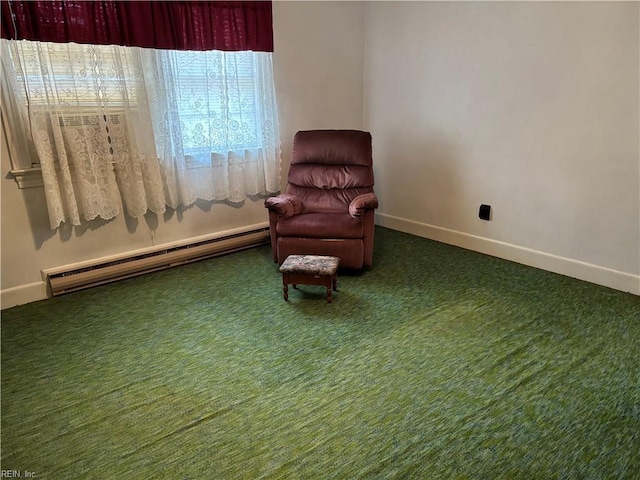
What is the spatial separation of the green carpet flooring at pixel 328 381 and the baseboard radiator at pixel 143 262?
9 centimetres

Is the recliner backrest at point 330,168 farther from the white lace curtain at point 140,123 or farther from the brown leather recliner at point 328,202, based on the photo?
the white lace curtain at point 140,123

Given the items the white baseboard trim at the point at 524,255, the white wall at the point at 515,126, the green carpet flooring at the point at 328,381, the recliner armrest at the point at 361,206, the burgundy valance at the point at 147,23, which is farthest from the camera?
the recliner armrest at the point at 361,206

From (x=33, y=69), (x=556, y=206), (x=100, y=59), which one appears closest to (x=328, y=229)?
(x=556, y=206)

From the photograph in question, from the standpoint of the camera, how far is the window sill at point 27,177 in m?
2.85

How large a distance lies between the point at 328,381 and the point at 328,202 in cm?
183

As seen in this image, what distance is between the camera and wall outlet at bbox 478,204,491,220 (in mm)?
3710

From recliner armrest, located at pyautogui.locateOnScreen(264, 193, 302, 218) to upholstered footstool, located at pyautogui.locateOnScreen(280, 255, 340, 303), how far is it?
1.47 feet

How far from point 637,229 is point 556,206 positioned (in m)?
0.52

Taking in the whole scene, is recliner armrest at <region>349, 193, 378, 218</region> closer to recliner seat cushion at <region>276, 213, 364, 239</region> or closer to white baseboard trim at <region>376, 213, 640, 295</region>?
recliner seat cushion at <region>276, 213, 364, 239</region>

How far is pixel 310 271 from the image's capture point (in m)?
2.85

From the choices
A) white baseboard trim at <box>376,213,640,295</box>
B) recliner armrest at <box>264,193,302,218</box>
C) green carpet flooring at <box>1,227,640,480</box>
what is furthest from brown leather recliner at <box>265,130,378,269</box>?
white baseboard trim at <box>376,213,640,295</box>

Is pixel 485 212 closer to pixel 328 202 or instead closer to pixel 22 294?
pixel 328 202

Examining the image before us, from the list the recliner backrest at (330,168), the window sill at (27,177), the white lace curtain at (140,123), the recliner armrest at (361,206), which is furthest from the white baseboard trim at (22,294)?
the recliner armrest at (361,206)

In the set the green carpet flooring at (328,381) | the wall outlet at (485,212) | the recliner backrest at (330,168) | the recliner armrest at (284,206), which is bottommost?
the green carpet flooring at (328,381)
